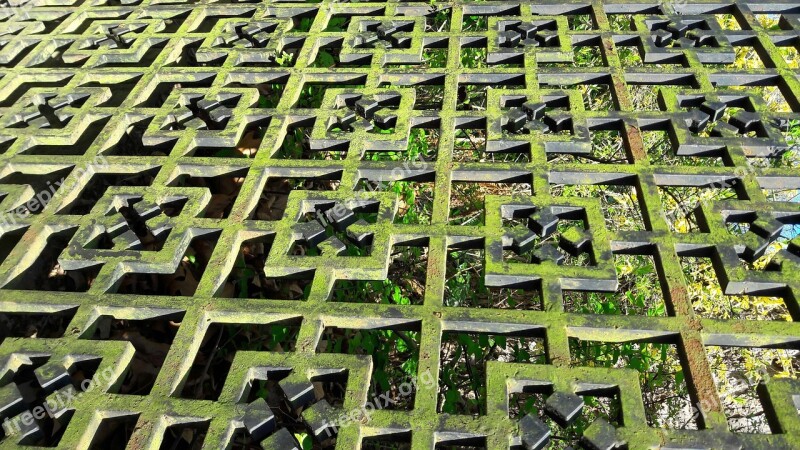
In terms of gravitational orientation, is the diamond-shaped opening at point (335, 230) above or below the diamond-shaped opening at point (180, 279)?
above

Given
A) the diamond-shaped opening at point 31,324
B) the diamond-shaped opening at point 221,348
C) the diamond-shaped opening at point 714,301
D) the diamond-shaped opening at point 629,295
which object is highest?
the diamond-shaped opening at point 31,324

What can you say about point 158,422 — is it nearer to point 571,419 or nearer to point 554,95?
point 571,419

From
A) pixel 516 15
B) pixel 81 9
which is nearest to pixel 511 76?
pixel 516 15

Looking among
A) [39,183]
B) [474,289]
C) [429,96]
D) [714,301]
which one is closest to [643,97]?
[429,96]

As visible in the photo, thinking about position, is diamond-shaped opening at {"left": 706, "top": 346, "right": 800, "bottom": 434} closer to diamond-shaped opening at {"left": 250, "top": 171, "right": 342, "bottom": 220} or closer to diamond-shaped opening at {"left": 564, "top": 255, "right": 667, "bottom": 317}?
diamond-shaped opening at {"left": 564, "top": 255, "right": 667, "bottom": 317}

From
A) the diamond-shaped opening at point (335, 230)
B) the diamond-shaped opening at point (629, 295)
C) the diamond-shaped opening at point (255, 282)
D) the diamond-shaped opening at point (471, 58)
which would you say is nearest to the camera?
the diamond-shaped opening at point (335, 230)

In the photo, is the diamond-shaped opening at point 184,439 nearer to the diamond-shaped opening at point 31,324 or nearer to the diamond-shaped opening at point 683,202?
the diamond-shaped opening at point 31,324

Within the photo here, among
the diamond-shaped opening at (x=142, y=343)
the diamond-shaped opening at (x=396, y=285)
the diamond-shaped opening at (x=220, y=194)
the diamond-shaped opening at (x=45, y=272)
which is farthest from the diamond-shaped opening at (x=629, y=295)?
the diamond-shaped opening at (x=45, y=272)
